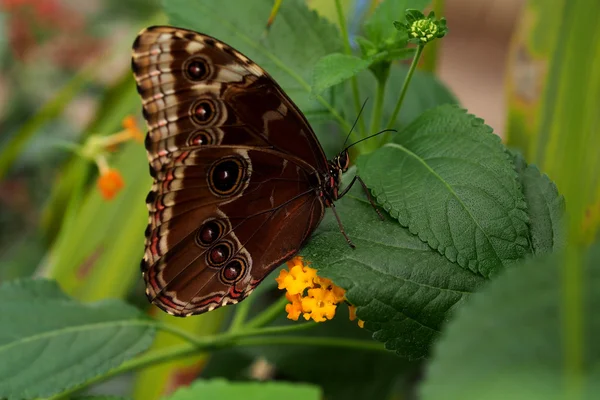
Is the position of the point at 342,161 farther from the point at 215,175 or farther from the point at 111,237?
the point at 111,237

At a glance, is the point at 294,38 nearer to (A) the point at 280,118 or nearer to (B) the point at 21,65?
(A) the point at 280,118

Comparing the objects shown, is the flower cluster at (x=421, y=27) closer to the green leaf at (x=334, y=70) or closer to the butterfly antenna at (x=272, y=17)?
the green leaf at (x=334, y=70)

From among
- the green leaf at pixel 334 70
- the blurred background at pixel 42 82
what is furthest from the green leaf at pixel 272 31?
the blurred background at pixel 42 82

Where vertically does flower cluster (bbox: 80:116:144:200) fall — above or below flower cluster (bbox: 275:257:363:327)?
above

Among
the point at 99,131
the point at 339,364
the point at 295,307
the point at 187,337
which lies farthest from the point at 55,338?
the point at 99,131

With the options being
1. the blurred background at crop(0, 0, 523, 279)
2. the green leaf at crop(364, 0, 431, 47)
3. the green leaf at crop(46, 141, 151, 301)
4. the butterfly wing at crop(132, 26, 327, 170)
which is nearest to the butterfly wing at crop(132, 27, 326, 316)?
the butterfly wing at crop(132, 26, 327, 170)

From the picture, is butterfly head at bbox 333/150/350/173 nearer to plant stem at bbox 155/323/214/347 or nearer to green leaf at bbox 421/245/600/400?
plant stem at bbox 155/323/214/347

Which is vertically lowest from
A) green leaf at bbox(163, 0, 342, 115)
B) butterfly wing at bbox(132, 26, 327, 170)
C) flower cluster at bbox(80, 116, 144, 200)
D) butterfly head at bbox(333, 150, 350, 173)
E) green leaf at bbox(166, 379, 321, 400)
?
green leaf at bbox(166, 379, 321, 400)
